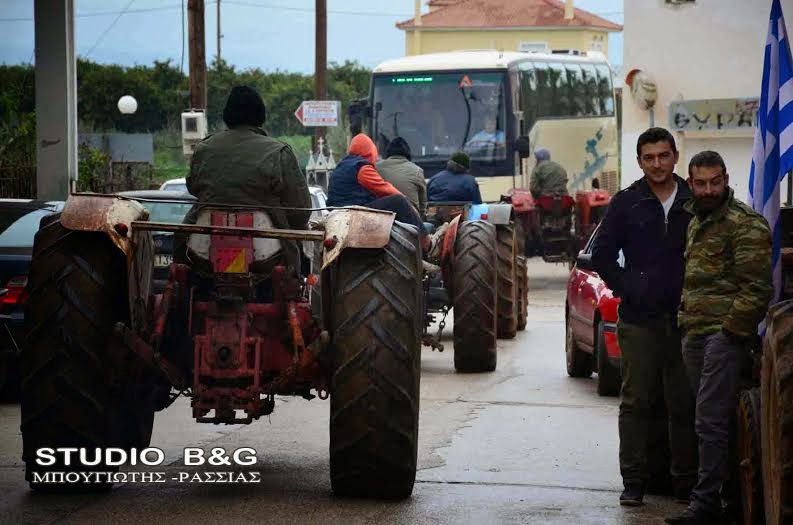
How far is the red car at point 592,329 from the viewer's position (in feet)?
41.9

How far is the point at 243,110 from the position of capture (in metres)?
8.96

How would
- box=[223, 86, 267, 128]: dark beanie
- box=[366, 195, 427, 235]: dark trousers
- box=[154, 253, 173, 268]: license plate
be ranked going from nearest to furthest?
box=[223, 86, 267, 128]: dark beanie
box=[366, 195, 427, 235]: dark trousers
box=[154, 253, 173, 268]: license plate

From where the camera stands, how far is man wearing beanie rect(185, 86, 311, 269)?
8.70 m

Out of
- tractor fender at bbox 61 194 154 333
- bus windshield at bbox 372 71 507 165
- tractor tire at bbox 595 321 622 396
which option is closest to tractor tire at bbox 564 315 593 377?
tractor tire at bbox 595 321 622 396

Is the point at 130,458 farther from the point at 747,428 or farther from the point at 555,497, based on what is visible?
the point at 747,428

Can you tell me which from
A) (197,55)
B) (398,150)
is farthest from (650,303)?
(197,55)

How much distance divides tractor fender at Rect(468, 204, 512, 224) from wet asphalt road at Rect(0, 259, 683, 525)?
352 centimetres

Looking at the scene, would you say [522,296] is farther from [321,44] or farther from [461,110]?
[321,44]

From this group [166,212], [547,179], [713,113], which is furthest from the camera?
[713,113]

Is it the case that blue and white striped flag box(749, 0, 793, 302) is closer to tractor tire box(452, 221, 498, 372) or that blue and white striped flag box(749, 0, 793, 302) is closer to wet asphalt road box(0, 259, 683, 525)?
wet asphalt road box(0, 259, 683, 525)

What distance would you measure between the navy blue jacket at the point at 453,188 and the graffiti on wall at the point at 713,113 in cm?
1625

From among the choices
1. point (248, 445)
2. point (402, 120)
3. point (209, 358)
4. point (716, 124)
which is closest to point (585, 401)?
point (248, 445)

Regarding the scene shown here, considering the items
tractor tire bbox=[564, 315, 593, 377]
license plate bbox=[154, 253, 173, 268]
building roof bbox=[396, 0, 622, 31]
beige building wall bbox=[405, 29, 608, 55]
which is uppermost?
building roof bbox=[396, 0, 622, 31]

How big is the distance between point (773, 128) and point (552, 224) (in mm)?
18774
